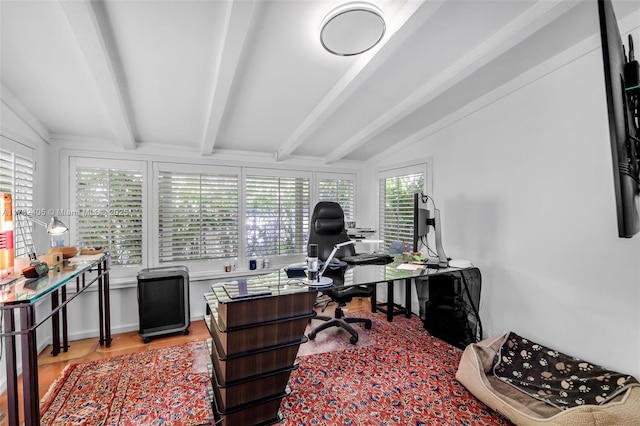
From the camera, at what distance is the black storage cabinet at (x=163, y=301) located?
2.99 m

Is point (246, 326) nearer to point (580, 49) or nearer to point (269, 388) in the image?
point (269, 388)

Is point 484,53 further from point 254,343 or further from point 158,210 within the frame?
point 158,210

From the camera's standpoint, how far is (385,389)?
2.15 meters

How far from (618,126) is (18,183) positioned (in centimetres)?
386

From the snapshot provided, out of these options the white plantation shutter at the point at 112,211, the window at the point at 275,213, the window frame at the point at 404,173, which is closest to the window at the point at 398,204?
the window frame at the point at 404,173

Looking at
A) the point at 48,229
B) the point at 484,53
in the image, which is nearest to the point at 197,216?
the point at 48,229

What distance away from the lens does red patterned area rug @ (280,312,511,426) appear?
6.08 ft

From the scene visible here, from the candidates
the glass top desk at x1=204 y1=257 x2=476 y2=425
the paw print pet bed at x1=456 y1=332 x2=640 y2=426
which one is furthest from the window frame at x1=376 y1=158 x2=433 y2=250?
the glass top desk at x1=204 y1=257 x2=476 y2=425

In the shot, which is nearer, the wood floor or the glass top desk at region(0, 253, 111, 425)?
the glass top desk at region(0, 253, 111, 425)

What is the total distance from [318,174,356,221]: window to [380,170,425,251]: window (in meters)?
0.52

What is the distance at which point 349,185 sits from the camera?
14.9ft

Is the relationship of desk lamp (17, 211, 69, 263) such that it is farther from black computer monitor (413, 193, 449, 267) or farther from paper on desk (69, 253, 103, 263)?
black computer monitor (413, 193, 449, 267)

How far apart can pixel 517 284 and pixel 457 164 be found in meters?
1.35

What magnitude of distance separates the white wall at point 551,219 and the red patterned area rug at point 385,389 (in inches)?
33.4
